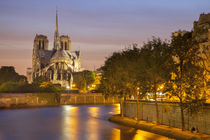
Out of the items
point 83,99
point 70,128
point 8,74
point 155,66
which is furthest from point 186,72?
point 8,74

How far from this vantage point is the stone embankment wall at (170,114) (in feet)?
71.4

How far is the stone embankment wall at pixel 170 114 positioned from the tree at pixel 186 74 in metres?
0.90

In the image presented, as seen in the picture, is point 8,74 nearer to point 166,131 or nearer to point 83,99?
point 83,99

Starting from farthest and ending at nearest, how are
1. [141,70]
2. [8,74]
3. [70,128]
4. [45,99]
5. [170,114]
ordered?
[8,74] < [45,99] < [70,128] < [141,70] < [170,114]

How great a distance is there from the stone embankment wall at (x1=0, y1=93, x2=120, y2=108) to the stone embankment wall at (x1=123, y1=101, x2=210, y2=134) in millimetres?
37924

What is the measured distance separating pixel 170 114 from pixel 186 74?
6.32m

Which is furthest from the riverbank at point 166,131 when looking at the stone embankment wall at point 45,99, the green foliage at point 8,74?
the green foliage at point 8,74

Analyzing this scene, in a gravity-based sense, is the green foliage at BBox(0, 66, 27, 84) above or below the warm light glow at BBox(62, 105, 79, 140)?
above

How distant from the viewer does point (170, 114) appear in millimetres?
26797

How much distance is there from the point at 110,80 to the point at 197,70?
676 inches

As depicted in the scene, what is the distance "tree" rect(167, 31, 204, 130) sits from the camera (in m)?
21.2

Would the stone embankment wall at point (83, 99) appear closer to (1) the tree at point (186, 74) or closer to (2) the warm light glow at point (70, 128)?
(2) the warm light glow at point (70, 128)

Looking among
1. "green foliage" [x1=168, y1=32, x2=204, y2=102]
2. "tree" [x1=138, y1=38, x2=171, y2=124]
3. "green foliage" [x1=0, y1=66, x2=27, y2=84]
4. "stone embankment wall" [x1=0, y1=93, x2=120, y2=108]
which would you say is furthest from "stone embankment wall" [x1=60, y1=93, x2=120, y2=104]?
"green foliage" [x1=168, y1=32, x2=204, y2=102]

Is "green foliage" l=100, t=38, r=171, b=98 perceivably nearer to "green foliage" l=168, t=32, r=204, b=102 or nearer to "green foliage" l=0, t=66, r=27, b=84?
"green foliage" l=168, t=32, r=204, b=102
